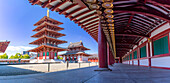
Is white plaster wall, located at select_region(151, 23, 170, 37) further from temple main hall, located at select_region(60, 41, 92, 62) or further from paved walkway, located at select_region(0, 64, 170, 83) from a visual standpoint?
temple main hall, located at select_region(60, 41, 92, 62)

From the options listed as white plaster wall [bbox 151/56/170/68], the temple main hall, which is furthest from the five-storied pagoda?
white plaster wall [bbox 151/56/170/68]

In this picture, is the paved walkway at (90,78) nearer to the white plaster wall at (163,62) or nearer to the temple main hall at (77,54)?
the white plaster wall at (163,62)

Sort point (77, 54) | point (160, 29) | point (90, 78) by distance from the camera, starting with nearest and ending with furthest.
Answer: point (90, 78)
point (160, 29)
point (77, 54)

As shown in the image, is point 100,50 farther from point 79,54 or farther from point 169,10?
point 79,54

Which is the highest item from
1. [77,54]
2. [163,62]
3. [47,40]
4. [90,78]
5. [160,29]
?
[47,40]

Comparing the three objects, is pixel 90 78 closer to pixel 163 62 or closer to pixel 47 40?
pixel 163 62

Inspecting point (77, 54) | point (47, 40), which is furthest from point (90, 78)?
point (77, 54)

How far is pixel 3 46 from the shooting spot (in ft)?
197

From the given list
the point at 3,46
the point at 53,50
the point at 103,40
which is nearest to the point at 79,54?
the point at 53,50

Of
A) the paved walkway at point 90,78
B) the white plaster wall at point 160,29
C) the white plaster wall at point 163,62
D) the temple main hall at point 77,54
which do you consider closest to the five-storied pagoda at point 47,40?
the temple main hall at point 77,54

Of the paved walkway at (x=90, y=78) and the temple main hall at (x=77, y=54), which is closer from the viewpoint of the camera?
the paved walkway at (x=90, y=78)

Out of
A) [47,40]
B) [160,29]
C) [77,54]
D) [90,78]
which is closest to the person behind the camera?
[90,78]

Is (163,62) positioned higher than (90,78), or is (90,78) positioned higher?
(90,78)

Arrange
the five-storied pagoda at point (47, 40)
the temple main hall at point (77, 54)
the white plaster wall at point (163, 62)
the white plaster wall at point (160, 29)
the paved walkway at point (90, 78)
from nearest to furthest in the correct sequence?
1. the paved walkway at point (90, 78)
2. the white plaster wall at point (160, 29)
3. the white plaster wall at point (163, 62)
4. the five-storied pagoda at point (47, 40)
5. the temple main hall at point (77, 54)
